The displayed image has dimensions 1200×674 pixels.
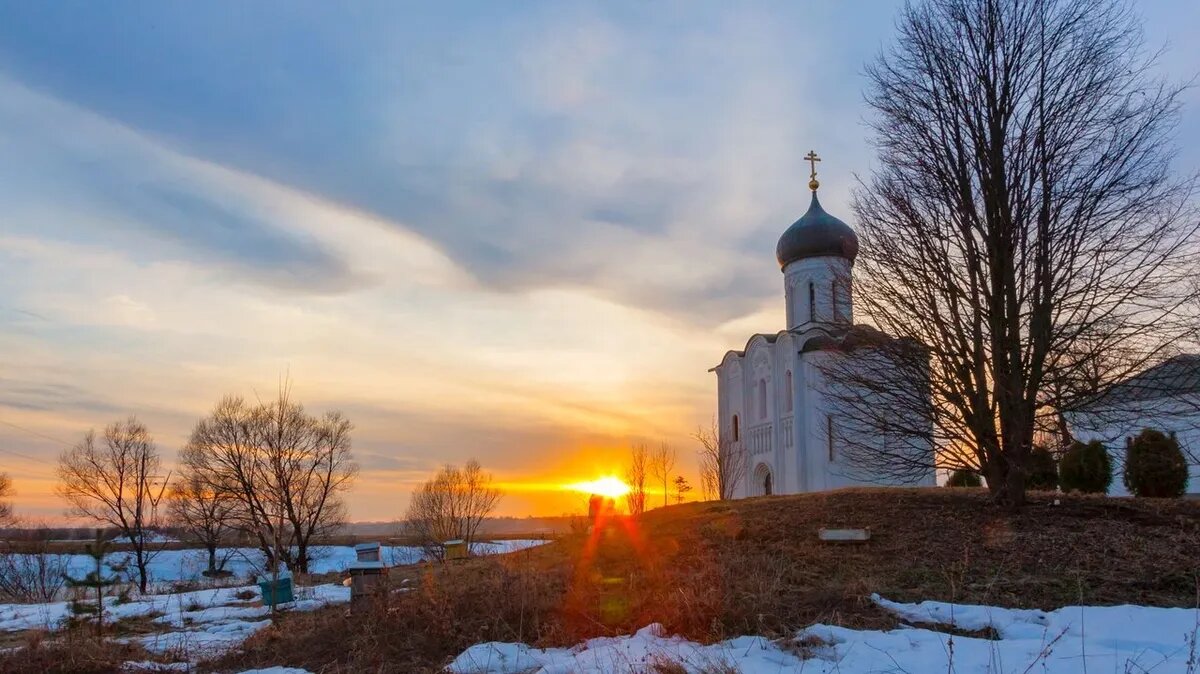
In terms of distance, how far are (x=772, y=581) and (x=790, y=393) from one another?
2132 centimetres

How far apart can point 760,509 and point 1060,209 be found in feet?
19.9

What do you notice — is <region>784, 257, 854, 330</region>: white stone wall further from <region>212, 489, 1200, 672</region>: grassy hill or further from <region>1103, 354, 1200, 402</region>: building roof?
<region>212, 489, 1200, 672</region>: grassy hill

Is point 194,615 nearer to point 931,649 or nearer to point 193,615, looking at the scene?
point 193,615

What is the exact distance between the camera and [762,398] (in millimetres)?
30688

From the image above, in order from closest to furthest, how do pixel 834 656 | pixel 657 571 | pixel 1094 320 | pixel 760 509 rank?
pixel 834 656
pixel 657 571
pixel 1094 320
pixel 760 509

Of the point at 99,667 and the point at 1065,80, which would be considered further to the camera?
the point at 1065,80

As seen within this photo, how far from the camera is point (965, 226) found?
11.2 m

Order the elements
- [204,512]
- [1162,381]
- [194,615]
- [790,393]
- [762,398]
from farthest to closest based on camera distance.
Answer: [204,512] → [762,398] → [790,393] → [194,615] → [1162,381]

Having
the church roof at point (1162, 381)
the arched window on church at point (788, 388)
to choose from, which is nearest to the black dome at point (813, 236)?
the arched window on church at point (788, 388)

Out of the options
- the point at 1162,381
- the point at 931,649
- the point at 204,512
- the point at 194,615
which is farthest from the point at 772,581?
the point at 204,512

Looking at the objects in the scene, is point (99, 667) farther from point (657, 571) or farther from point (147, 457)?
point (147, 457)

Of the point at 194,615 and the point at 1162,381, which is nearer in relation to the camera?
the point at 1162,381

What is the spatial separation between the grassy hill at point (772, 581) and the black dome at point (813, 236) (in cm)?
1806

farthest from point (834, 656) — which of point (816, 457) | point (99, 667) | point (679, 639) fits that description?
point (816, 457)
